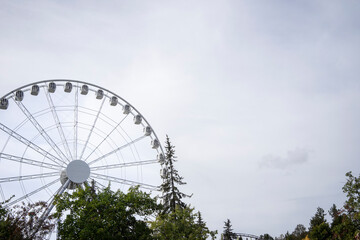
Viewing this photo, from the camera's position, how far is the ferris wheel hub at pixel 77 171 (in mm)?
32094

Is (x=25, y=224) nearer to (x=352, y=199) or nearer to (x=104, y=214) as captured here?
(x=104, y=214)

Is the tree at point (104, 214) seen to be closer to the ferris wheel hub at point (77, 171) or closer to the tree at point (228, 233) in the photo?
the ferris wheel hub at point (77, 171)

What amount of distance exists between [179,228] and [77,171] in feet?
32.6

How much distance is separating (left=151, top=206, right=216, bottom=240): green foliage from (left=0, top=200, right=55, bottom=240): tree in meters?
9.08

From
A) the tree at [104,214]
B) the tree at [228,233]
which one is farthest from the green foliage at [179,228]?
the tree at [228,233]

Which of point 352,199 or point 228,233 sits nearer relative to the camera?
point 352,199

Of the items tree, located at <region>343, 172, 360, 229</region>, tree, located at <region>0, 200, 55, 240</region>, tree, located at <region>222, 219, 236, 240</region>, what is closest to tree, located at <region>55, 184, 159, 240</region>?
tree, located at <region>0, 200, 55, 240</region>

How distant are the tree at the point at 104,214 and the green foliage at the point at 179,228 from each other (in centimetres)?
439

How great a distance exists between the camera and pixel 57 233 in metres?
A: 27.3

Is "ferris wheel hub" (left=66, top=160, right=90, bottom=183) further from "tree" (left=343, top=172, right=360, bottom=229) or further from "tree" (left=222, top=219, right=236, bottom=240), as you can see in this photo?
"tree" (left=222, top=219, right=236, bottom=240)

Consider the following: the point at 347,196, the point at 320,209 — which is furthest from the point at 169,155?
the point at 320,209

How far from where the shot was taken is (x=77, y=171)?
32.4 metres

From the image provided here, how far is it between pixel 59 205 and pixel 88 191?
225 cm

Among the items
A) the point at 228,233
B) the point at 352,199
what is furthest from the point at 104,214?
the point at 228,233
